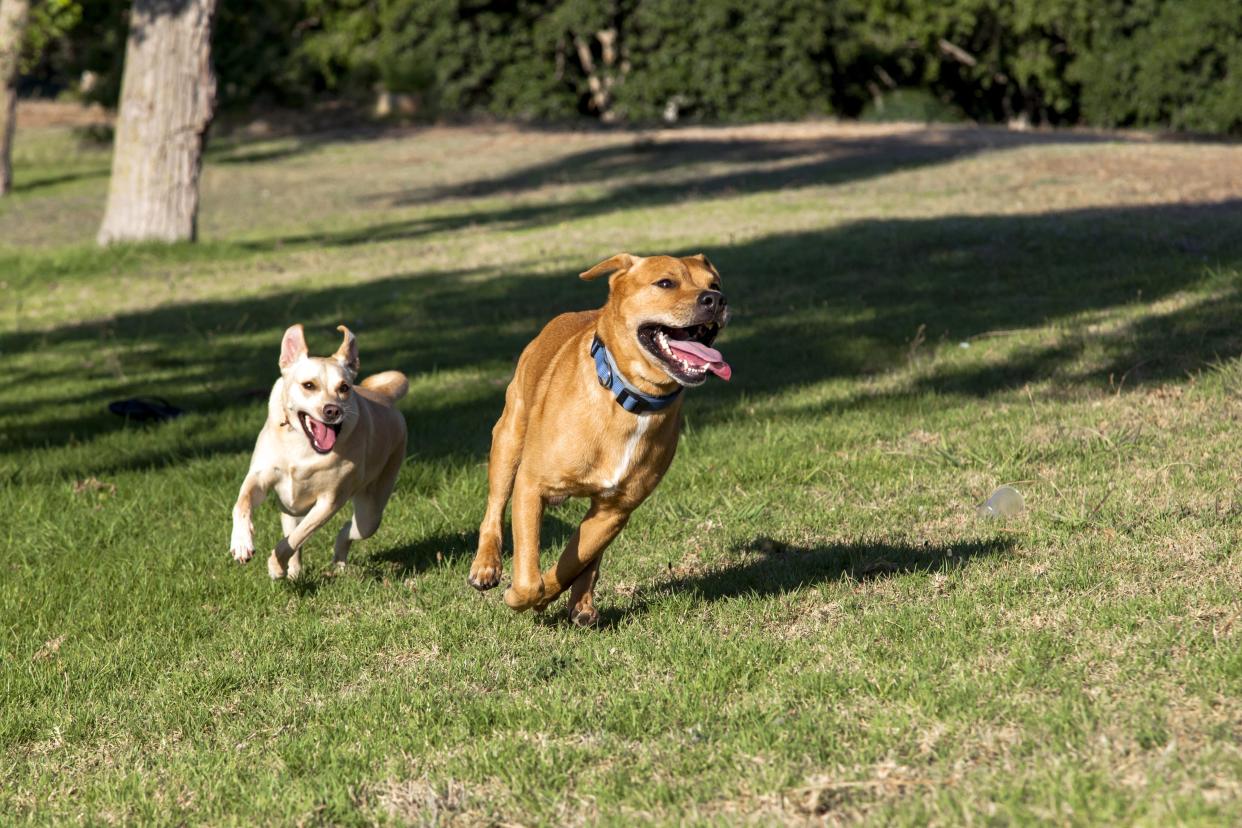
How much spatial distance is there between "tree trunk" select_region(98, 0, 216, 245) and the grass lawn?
16.9 ft

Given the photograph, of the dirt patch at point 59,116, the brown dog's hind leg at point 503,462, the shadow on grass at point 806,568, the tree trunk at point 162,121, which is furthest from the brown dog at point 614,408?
the dirt patch at point 59,116

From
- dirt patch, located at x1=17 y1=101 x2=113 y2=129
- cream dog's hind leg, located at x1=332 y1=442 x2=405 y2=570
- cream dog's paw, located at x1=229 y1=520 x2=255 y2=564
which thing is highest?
cream dog's paw, located at x1=229 y1=520 x2=255 y2=564

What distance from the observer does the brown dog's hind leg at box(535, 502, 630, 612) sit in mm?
5551

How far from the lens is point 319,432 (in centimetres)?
653

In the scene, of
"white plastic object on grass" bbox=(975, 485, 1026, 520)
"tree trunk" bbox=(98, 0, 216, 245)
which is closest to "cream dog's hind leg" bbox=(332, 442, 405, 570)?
"white plastic object on grass" bbox=(975, 485, 1026, 520)

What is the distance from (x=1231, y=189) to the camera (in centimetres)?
2077

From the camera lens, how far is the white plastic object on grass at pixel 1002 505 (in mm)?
6996

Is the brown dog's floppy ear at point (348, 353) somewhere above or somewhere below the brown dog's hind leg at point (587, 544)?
above

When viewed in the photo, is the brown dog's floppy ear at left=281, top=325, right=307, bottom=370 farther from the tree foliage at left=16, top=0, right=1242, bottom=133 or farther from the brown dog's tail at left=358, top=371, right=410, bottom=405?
the tree foliage at left=16, top=0, right=1242, bottom=133

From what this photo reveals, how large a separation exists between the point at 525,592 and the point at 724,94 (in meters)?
39.9

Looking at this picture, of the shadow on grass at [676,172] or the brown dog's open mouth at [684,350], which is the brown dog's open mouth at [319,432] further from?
the shadow on grass at [676,172]

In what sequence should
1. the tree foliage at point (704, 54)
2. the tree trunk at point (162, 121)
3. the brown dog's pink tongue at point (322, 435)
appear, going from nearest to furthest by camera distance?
the brown dog's pink tongue at point (322, 435) → the tree trunk at point (162, 121) → the tree foliage at point (704, 54)

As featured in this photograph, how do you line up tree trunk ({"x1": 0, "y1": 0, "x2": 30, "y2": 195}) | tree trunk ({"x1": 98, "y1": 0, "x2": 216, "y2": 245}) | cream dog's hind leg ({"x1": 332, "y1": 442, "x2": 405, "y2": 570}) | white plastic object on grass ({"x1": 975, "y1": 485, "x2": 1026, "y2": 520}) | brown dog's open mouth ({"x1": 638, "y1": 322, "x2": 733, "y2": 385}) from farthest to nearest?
tree trunk ({"x1": 0, "y1": 0, "x2": 30, "y2": 195}) < tree trunk ({"x1": 98, "y1": 0, "x2": 216, "y2": 245}) < cream dog's hind leg ({"x1": 332, "y1": 442, "x2": 405, "y2": 570}) < white plastic object on grass ({"x1": 975, "y1": 485, "x2": 1026, "y2": 520}) < brown dog's open mouth ({"x1": 638, "y1": 322, "x2": 733, "y2": 385})

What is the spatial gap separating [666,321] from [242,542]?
2350 millimetres
